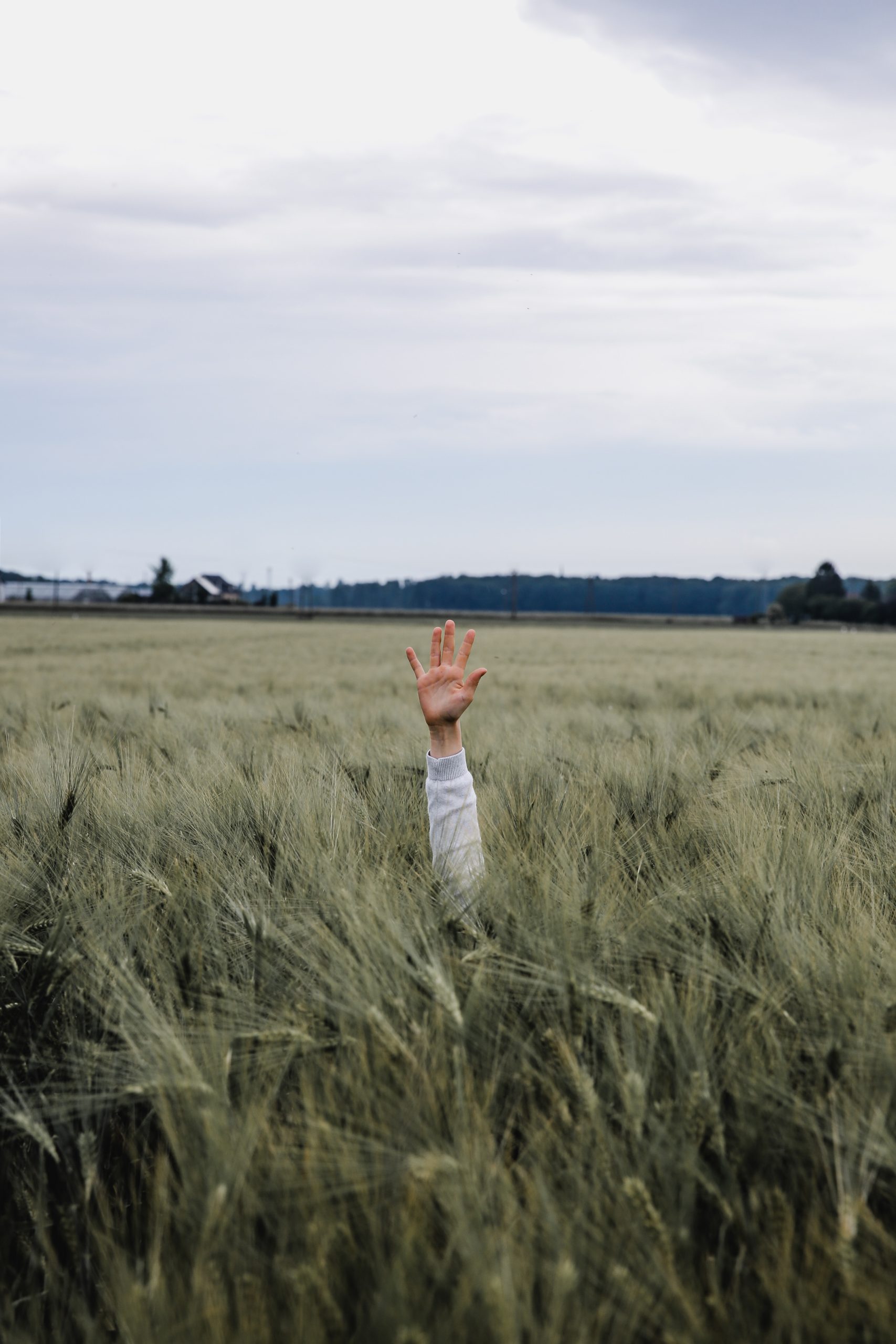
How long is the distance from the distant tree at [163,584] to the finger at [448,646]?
306 feet

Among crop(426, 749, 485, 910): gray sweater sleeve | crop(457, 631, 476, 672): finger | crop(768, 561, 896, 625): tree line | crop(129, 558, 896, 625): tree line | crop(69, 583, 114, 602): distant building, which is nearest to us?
crop(426, 749, 485, 910): gray sweater sleeve

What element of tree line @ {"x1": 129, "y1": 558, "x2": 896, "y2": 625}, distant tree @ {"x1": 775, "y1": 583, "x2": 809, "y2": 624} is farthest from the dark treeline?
distant tree @ {"x1": 775, "y1": 583, "x2": 809, "y2": 624}

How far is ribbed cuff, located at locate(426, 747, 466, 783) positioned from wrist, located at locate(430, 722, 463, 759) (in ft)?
0.13

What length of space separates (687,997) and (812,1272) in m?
0.36

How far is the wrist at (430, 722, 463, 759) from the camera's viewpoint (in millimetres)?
2490

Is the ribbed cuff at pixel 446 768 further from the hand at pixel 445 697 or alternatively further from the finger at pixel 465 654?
the finger at pixel 465 654

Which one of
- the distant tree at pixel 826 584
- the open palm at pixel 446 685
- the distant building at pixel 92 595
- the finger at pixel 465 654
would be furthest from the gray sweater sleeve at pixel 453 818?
the distant building at pixel 92 595

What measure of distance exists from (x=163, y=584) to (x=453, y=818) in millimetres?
111766

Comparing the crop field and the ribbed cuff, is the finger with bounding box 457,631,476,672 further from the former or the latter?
the crop field

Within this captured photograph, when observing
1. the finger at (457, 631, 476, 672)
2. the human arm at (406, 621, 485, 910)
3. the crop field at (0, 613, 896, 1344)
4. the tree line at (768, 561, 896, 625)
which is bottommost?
the crop field at (0, 613, 896, 1344)

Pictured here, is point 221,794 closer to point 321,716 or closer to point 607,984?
point 607,984

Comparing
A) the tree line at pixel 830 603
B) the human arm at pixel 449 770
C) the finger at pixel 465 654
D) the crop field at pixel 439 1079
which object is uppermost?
the tree line at pixel 830 603

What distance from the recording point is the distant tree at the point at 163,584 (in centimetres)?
9928

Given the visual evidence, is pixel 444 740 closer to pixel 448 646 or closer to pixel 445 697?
pixel 445 697
